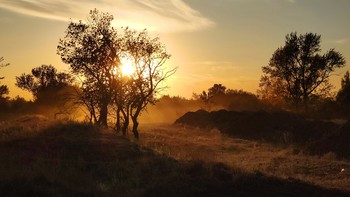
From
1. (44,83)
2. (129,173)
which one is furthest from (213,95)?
(129,173)

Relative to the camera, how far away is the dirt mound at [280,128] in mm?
32344

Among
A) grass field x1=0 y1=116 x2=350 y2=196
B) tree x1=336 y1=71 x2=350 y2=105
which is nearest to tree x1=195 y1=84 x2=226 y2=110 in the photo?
tree x1=336 y1=71 x2=350 y2=105

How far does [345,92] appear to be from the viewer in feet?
211

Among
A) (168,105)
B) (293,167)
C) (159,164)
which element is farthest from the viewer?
(168,105)

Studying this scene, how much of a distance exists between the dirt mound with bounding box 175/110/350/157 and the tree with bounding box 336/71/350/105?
1625 cm

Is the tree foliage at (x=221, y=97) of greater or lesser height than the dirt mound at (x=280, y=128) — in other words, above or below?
above

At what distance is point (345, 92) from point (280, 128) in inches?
842

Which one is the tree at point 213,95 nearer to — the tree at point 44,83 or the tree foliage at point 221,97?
the tree foliage at point 221,97

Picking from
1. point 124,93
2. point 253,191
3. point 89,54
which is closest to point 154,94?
point 124,93

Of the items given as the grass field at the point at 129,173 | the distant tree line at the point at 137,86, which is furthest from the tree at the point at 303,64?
the grass field at the point at 129,173

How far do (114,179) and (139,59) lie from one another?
2168 cm

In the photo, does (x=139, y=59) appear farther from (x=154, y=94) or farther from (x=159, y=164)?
(x=159, y=164)

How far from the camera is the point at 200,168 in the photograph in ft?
56.5

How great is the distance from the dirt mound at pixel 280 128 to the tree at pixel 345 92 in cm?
1625
